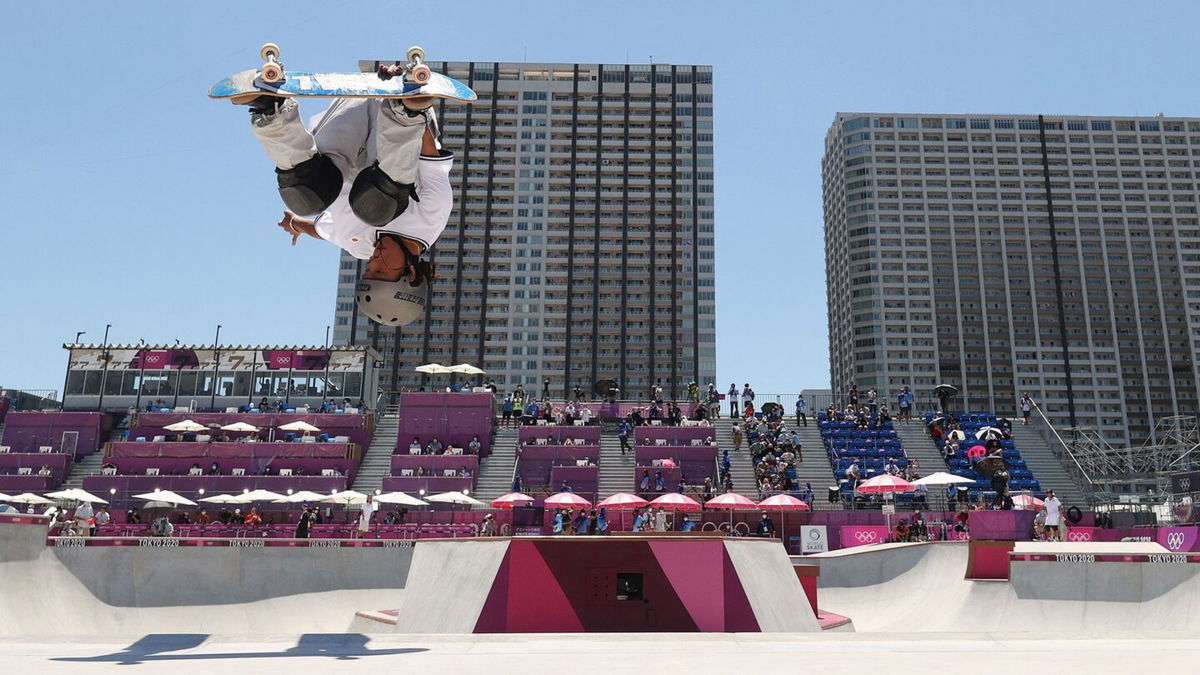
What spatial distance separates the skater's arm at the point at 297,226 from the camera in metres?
10.5

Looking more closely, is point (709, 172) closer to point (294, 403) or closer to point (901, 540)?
point (294, 403)

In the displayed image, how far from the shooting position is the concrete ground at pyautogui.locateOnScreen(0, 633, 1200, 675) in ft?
26.6

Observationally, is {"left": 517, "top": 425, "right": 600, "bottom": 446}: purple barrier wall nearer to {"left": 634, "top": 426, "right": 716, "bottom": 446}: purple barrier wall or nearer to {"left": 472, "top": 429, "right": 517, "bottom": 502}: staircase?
{"left": 472, "top": 429, "right": 517, "bottom": 502}: staircase

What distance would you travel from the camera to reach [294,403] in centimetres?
4244

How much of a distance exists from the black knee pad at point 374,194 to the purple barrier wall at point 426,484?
24095mm

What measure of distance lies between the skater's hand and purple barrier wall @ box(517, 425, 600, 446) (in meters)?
25.4

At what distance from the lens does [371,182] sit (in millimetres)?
8930

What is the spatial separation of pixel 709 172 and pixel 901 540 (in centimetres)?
7812

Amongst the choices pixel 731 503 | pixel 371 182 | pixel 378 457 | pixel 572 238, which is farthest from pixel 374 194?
pixel 572 238

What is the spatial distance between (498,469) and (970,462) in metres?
17.3

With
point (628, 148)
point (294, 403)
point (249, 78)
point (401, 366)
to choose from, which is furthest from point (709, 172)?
point (249, 78)

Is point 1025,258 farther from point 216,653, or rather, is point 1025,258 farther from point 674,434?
point 216,653

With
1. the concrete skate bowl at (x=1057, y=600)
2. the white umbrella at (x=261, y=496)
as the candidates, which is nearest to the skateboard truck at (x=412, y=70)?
the concrete skate bowl at (x=1057, y=600)

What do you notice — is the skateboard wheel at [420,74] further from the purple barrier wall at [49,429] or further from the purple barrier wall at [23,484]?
the purple barrier wall at [49,429]
